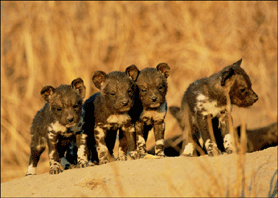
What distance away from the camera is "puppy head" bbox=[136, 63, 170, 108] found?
7.87 meters

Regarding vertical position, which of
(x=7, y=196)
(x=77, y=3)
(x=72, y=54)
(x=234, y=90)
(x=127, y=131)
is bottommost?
(x=7, y=196)

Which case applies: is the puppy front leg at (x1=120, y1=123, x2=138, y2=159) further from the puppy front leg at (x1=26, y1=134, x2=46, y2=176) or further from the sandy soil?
the puppy front leg at (x1=26, y1=134, x2=46, y2=176)

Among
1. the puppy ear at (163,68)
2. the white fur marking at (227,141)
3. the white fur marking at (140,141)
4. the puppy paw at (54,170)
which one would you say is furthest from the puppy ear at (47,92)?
the white fur marking at (227,141)

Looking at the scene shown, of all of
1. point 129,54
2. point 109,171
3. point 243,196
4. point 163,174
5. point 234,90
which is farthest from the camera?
point 129,54

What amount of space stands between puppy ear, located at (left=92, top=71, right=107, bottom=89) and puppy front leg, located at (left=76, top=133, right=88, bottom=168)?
91 centimetres

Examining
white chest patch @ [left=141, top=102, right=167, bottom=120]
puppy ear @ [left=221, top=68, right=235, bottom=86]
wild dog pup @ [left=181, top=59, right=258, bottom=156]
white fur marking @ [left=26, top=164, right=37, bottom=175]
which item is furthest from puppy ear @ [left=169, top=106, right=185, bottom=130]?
white fur marking @ [left=26, top=164, right=37, bottom=175]

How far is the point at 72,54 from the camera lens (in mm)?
14438

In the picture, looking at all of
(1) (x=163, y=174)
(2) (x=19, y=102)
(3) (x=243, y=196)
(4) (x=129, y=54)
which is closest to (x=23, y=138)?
(2) (x=19, y=102)

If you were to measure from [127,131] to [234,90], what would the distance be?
1913 mm

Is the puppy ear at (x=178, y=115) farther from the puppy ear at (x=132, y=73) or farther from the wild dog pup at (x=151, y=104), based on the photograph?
the puppy ear at (x=132, y=73)

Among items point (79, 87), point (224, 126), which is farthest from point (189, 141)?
point (79, 87)

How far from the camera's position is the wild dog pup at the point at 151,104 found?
793cm

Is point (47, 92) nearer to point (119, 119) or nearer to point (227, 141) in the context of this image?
point (119, 119)

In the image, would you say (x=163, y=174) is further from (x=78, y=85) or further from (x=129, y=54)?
(x=129, y=54)
